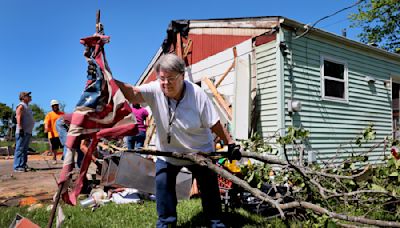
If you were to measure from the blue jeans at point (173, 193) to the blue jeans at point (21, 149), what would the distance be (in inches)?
243

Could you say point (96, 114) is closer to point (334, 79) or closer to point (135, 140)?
point (135, 140)

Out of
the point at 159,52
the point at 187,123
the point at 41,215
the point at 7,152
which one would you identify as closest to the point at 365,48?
the point at 159,52

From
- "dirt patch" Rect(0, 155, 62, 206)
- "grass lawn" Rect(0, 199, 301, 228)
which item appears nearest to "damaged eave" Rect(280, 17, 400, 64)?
"grass lawn" Rect(0, 199, 301, 228)

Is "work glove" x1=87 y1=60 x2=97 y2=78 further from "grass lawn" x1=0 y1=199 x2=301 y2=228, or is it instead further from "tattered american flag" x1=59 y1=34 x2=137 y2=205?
"grass lawn" x1=0 y1=199 x2=301 y2=228

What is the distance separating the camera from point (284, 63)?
7.10 metres

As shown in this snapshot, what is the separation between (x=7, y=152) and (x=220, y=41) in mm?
13084

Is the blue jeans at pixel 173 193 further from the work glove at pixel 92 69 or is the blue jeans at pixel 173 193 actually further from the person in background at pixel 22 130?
the person in background at pixel 22 130

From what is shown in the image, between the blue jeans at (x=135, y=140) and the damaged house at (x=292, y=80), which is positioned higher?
the damaged house at (x=292, y=80)

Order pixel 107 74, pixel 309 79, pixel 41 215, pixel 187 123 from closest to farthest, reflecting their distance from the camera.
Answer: pixel 107 74, pixel 187 123, pixel 41 215, pixel 309 79

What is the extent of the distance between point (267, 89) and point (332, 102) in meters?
2.25

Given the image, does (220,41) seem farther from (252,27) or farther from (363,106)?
(363,106)

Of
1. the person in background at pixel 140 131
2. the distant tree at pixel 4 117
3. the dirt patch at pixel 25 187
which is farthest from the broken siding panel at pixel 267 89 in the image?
the distant tree at pixel 4 117

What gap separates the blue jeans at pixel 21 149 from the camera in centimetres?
730

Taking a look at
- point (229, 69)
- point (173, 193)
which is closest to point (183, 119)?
point (173, 193)
